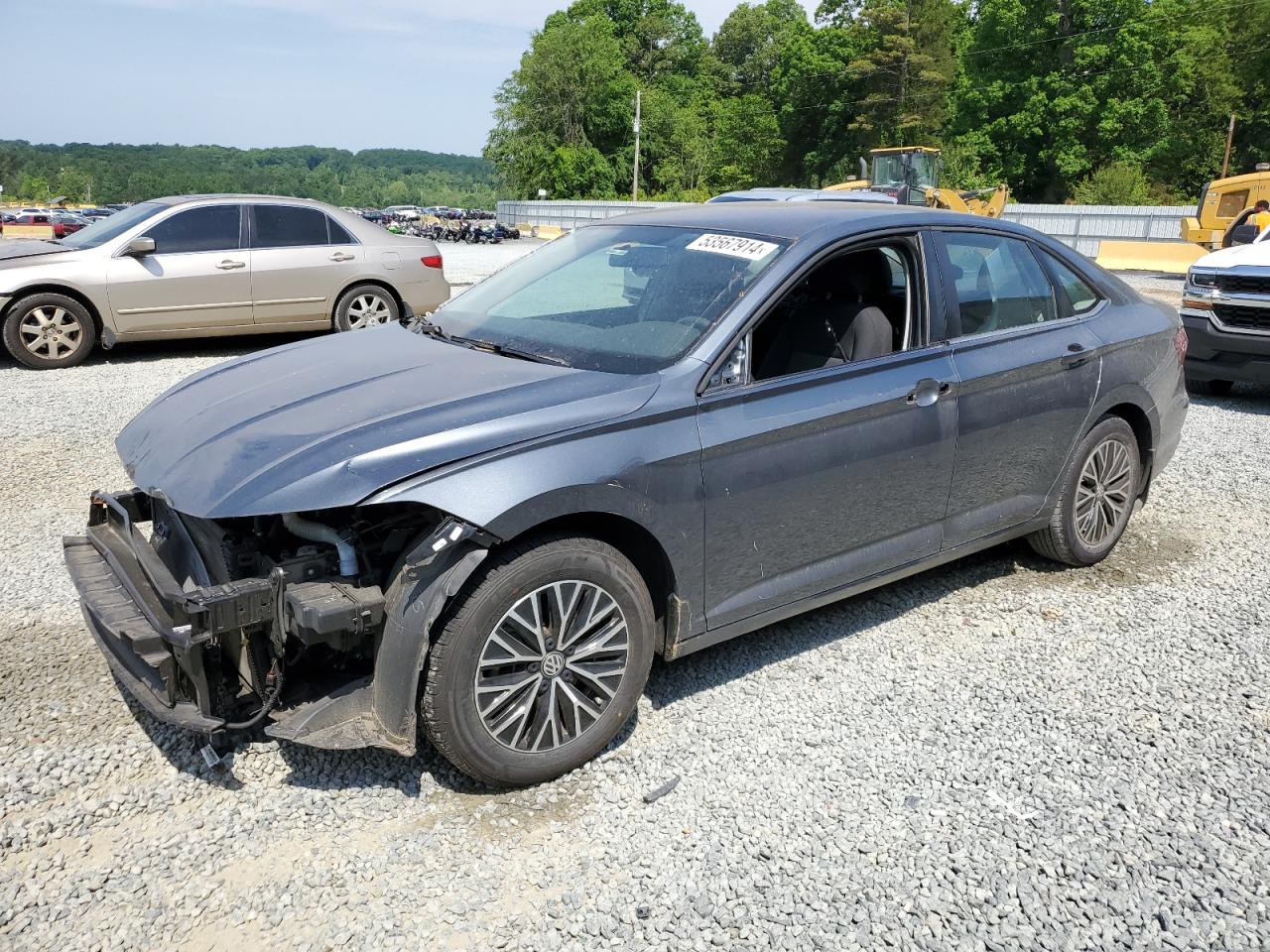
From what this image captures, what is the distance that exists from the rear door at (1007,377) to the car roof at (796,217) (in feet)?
0.37

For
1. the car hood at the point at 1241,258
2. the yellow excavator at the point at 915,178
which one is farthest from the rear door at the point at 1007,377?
the yellow excavator at the point at 915,178

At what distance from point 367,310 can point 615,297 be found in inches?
295

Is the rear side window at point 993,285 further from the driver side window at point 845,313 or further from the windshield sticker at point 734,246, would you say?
the windshield sticker at point 734,246

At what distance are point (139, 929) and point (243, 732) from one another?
0.91m

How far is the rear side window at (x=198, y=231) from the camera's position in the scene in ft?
32.7

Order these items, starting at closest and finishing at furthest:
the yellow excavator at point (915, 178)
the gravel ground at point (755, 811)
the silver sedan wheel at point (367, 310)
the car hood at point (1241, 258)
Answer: the gravel ground at point (755, 811) < the car hood at point (1241, 258) < the silver sedan wheel at point (367, 310) < the yellow excavator at point (915, 178)

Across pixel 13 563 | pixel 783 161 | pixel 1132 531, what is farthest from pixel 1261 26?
pixel 13 563

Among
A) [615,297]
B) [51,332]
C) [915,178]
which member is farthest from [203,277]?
[915,178]

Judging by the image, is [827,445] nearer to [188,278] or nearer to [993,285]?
[993,285]

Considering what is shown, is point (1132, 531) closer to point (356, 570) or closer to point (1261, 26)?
point (356, 570)

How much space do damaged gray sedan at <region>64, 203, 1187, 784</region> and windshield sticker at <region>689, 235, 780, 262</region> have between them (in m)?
0.02

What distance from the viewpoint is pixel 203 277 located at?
997 cm

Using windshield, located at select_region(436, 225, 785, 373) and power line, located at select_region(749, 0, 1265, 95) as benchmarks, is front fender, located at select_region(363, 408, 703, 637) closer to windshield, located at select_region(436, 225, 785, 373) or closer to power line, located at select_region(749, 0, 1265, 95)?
windshield, located at select_region(436, 225, 785, 373)

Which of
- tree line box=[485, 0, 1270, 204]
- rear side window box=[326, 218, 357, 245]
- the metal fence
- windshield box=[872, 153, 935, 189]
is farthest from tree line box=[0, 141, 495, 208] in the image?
rear side window box=[326, 218, 357, 245]
